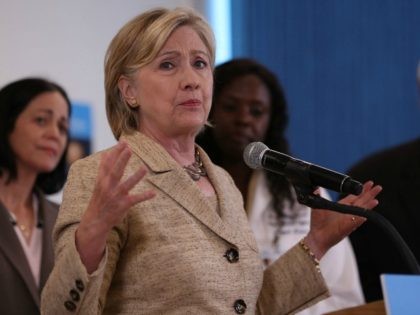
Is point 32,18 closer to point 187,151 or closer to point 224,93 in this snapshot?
point 224,93

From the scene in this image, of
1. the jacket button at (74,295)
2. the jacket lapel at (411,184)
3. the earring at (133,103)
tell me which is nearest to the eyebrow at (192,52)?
the earring at (133,103)

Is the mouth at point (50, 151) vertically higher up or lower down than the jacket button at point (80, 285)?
higher up

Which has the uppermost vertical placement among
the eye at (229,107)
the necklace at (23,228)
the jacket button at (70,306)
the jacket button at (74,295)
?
the eye at (229,107)

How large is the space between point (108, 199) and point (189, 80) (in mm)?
435

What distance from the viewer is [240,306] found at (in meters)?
1.78

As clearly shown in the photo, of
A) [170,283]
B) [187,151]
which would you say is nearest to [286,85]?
[187,151]

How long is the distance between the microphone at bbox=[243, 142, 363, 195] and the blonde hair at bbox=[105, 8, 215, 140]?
0.97 feet

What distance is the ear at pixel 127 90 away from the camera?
1917 mm

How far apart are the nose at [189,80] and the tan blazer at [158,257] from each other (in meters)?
0.14

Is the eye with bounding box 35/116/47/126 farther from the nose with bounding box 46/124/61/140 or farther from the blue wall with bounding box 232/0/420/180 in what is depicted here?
the blue wall with bounding box 232/0/420/180

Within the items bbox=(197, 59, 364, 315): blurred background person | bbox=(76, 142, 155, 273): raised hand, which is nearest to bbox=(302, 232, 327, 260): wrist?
bbox=(76, 142, 155, 273): raised hand

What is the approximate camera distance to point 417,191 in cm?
308

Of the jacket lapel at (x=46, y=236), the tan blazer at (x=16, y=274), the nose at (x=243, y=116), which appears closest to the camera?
the tan blazer at (x=16, y=274)

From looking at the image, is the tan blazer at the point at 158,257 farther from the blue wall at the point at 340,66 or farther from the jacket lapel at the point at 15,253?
the blue wall at the point at 340,66
